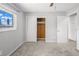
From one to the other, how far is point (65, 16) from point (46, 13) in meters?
1.14

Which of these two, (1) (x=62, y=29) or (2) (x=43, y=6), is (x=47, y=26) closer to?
(1) (x=62, y=29)

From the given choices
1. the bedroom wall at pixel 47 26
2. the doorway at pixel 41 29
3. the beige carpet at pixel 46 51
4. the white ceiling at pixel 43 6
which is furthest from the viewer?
the doorway at pixel 41 29

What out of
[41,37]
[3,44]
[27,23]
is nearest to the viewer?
[3,44]

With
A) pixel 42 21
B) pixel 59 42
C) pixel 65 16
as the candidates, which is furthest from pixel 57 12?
pixel 59 42

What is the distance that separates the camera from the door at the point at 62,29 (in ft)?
24.5

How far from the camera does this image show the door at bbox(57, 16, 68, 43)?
24.5ft

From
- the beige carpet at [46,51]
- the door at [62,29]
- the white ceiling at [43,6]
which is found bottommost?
the beige carpet at [46,51]

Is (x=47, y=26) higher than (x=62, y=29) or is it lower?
higher

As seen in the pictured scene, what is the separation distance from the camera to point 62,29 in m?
7.50

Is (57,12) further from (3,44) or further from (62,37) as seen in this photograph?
(3,44)

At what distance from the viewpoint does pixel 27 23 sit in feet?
24.1

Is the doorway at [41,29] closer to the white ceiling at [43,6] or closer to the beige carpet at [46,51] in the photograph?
the white ceiling at [43,6]

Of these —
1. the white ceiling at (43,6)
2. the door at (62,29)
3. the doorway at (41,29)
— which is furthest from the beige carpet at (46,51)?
the doorway at (41,29)

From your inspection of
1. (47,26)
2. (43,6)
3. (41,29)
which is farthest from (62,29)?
(43,6)
